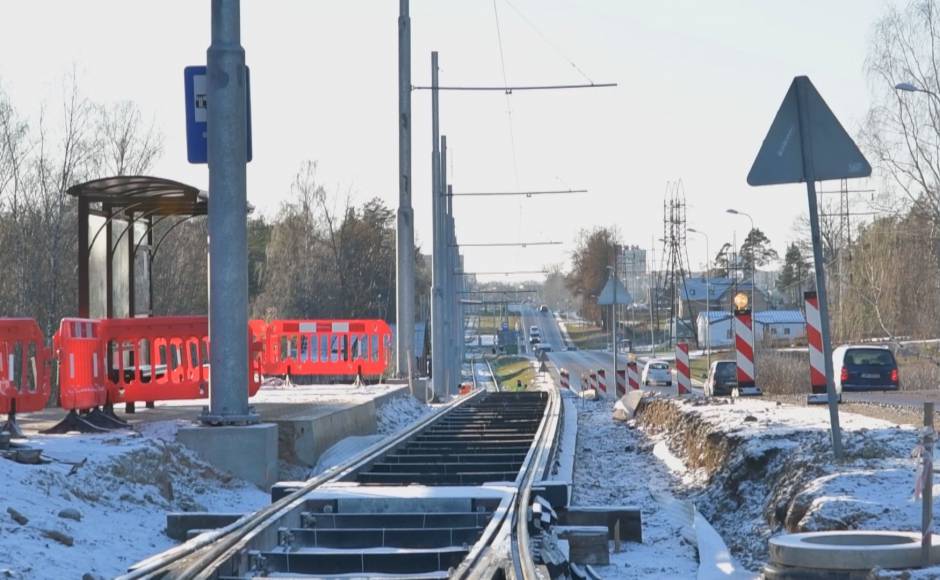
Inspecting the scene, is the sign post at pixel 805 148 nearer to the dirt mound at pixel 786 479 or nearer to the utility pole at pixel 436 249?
the dirt mound at pixel 786 479

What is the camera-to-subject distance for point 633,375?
36.1 m

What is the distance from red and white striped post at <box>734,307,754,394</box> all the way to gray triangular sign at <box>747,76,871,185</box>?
35.1ft

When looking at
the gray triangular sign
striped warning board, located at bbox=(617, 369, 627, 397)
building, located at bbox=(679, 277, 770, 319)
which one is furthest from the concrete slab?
building, located at bbox=(679, 277, 770, 319)

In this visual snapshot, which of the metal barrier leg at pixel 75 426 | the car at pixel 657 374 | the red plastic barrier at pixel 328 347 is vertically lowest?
the car at pixel 657 374

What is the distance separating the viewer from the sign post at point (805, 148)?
11.8 m

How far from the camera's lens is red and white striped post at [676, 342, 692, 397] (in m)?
30.4

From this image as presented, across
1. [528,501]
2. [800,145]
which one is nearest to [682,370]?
[800,145]

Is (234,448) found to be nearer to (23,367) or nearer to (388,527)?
(23,367)

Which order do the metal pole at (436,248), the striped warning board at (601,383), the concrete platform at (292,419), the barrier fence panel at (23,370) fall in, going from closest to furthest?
the barrier fence panel at (23,370)
the concrete platform at (292,419)
the striped warning board at (601,383)
the metal pole at (436,248)

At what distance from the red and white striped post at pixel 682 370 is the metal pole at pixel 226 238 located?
58.0ft

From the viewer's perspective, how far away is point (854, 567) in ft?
23.5

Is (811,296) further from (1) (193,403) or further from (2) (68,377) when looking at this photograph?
(1) (193,403)

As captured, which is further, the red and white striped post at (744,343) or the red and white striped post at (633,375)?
the red and white striped post at (633,375)

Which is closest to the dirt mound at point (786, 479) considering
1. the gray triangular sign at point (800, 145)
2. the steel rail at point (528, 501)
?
the steel rail at point (528, 501)
